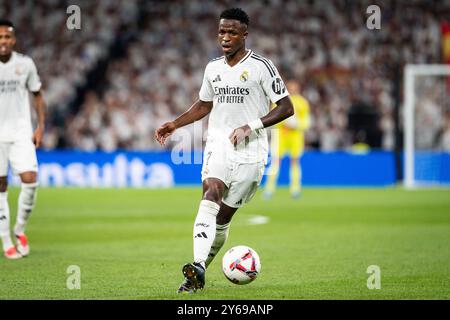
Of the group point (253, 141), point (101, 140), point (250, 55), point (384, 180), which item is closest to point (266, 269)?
point (253, 141)

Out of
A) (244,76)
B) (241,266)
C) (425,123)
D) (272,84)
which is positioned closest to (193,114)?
(244,76)

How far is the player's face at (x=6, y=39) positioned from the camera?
32.6 ft

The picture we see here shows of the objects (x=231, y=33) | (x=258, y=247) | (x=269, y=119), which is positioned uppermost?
(x=231, y=33)

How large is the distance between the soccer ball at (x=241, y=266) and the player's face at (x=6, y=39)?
12.5 feet

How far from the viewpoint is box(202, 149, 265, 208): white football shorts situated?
7637 millimetres

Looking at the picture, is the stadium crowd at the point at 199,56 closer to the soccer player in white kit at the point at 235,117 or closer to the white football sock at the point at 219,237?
the white football sock at the point at 219,237

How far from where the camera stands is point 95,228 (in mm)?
13555

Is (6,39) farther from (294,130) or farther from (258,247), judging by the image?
(294,130)

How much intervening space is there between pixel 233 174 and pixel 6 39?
11.7 feet

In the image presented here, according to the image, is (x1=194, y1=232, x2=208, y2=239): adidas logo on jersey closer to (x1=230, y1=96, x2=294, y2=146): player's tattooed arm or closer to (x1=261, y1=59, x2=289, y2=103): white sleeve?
(x1=230, y1=96, x2=294, y2=146): player's tattooed arm

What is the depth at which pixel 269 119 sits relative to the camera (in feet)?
24.8

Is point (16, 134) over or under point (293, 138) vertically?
over

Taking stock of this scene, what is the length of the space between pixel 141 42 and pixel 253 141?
2086 centimetres
